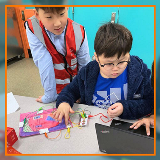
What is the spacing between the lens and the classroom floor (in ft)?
7.50

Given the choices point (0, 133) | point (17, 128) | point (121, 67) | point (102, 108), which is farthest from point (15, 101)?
point (121, 67)

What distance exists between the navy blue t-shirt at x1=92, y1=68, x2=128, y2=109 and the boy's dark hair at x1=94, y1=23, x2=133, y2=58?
0.67ft

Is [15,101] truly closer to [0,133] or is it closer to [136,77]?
[0,133]

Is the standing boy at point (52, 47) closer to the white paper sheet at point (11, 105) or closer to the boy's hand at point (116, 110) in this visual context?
the white paper sheet at point (11, 105)

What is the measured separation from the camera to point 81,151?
2.04ft

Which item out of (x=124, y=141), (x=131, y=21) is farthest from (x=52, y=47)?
(x=131, y=21)

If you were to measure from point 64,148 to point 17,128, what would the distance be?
279 millimetres

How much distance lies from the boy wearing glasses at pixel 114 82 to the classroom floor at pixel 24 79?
58.4 inches

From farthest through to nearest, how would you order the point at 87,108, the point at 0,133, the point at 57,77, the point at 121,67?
the point at 57,77, the point at 87,108, the point at 121,67, the point at 0,133

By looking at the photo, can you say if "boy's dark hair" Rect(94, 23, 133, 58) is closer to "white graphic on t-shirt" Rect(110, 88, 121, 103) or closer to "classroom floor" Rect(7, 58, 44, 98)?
"white graphic on t-shirt" Rect(110, 88, 121, 103)

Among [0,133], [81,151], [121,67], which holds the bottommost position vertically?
[81,151]

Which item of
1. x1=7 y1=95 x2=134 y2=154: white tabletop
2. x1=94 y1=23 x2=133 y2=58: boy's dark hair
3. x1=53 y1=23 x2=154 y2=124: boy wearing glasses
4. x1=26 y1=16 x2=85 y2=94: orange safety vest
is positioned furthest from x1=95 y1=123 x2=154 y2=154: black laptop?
x1=26 y1=16 x2=85 y2=94: orange safety vest

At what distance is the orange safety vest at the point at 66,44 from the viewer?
0.90 m

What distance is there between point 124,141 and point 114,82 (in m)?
0.41
